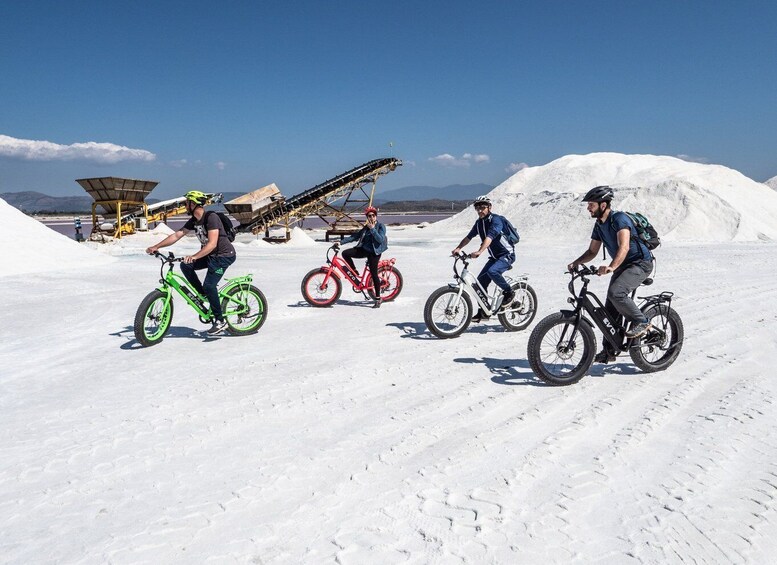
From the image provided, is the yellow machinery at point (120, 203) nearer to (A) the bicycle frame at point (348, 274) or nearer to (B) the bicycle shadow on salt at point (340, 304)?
(B) the bicycle shadow on salt at point (340, 304)

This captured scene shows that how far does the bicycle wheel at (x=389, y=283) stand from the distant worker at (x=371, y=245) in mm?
401

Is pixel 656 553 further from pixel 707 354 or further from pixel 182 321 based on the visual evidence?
pixel 182 321

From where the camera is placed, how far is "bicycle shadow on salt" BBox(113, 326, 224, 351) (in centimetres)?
695

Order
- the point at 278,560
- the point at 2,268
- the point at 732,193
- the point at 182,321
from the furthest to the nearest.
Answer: the point at 732,193, the point at 2,268, the point at 182,321, the point at 278,560

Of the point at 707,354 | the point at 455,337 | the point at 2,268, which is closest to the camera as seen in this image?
the point at 707,354

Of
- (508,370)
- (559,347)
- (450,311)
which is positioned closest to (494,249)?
(450,311)

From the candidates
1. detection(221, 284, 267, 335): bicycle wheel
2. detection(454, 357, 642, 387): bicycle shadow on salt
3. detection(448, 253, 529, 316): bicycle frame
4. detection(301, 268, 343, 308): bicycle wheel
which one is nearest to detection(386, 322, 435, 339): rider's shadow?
detection(448, 253, 529, 316): bicycle frame

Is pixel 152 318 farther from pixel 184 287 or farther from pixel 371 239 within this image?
pixel 371 239

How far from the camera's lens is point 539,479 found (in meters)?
3.41

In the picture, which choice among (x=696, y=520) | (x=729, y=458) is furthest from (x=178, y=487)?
(x=729, y=458)

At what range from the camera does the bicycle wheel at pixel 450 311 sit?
23.6 feet

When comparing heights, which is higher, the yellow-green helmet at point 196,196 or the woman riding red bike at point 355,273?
the yellow-green helmet at point 196,196

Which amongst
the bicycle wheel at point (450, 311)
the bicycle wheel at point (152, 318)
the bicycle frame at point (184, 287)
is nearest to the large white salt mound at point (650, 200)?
the bicycle wheel at point (450, 311)

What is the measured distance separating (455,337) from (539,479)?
387cm
